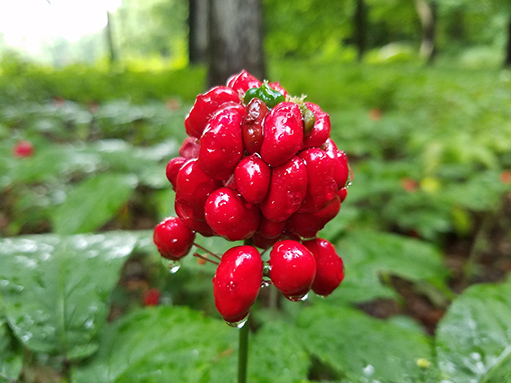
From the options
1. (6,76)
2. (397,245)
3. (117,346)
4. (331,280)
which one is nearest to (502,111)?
(397,245)

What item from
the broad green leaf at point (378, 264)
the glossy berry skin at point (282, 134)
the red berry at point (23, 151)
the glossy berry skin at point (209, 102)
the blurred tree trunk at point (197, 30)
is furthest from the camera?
the blurred tree trunk at point (197, 30)

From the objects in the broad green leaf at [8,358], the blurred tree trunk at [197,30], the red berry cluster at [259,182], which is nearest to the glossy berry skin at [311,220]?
the red berry cluster at [259,182]

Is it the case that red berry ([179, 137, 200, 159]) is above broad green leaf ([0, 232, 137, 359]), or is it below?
above

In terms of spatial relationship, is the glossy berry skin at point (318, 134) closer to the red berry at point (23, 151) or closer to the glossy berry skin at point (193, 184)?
the glossy berry skin at point (193, 184)

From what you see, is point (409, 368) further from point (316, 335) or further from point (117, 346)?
point (117, 346)

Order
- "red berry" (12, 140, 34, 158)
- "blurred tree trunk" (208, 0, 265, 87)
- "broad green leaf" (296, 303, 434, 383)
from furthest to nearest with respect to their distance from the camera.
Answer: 1. "blurred tree trunk" (208, 0, 265, 87)
2. "red berry" (12, 140, 34, 158)
3. "broad green leaf" (296, 303, 434, 383)

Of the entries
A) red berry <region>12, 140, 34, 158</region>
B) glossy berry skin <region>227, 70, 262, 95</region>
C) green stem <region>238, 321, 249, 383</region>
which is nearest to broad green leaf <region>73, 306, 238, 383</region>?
green stem <region>238, 321, 249, 383</region>

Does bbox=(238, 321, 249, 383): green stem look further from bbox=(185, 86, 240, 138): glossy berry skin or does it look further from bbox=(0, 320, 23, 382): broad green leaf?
bbox=(0, 320, 23, 382): broad green leaf
